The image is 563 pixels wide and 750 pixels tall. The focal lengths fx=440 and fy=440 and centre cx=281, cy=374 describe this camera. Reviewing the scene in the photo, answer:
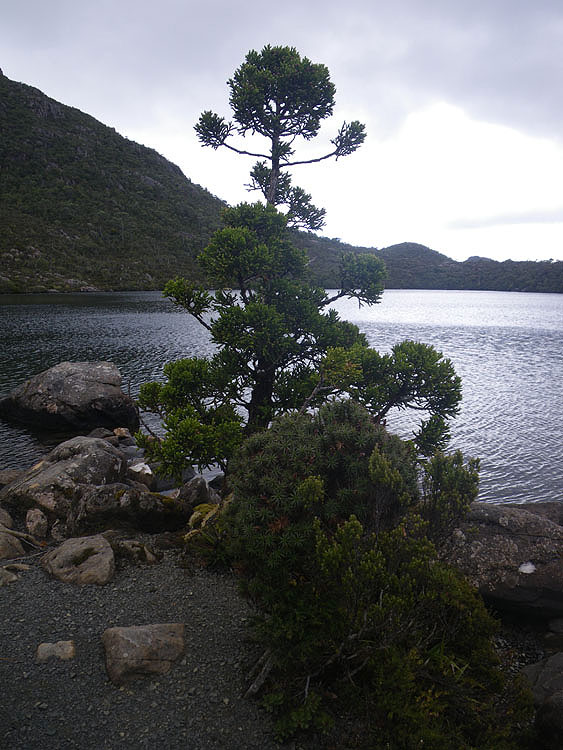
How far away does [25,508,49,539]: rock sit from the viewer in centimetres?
1130

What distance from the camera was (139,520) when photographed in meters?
11.8

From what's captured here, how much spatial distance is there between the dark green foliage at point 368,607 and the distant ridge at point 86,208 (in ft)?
259

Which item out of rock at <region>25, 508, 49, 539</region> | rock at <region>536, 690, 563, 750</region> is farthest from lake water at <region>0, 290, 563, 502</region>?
rock at <region>536, 690, 563, 750</region>

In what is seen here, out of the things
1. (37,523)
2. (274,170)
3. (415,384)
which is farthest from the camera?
(274,170)

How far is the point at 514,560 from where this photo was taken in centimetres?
955

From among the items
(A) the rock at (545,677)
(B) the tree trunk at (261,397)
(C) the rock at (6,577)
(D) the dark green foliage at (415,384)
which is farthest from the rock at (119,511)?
(A) the rock at (545,677)

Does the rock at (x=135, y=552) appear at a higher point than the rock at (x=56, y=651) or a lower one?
lower

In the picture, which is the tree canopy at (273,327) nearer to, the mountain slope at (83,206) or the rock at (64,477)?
the rock at (64,477)

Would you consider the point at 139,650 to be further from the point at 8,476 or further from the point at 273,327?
the point at 8,476

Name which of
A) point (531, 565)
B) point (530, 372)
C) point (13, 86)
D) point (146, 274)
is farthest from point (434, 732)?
point (13, 86)

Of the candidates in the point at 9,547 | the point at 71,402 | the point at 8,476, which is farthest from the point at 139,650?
the point at 71,402

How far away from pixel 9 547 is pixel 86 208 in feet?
422

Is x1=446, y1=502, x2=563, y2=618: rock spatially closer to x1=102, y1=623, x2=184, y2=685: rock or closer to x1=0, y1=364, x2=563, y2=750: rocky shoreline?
x1=0, y1=364, x2=563, y2=750: rocky shoreline

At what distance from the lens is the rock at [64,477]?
1211 centimetres
